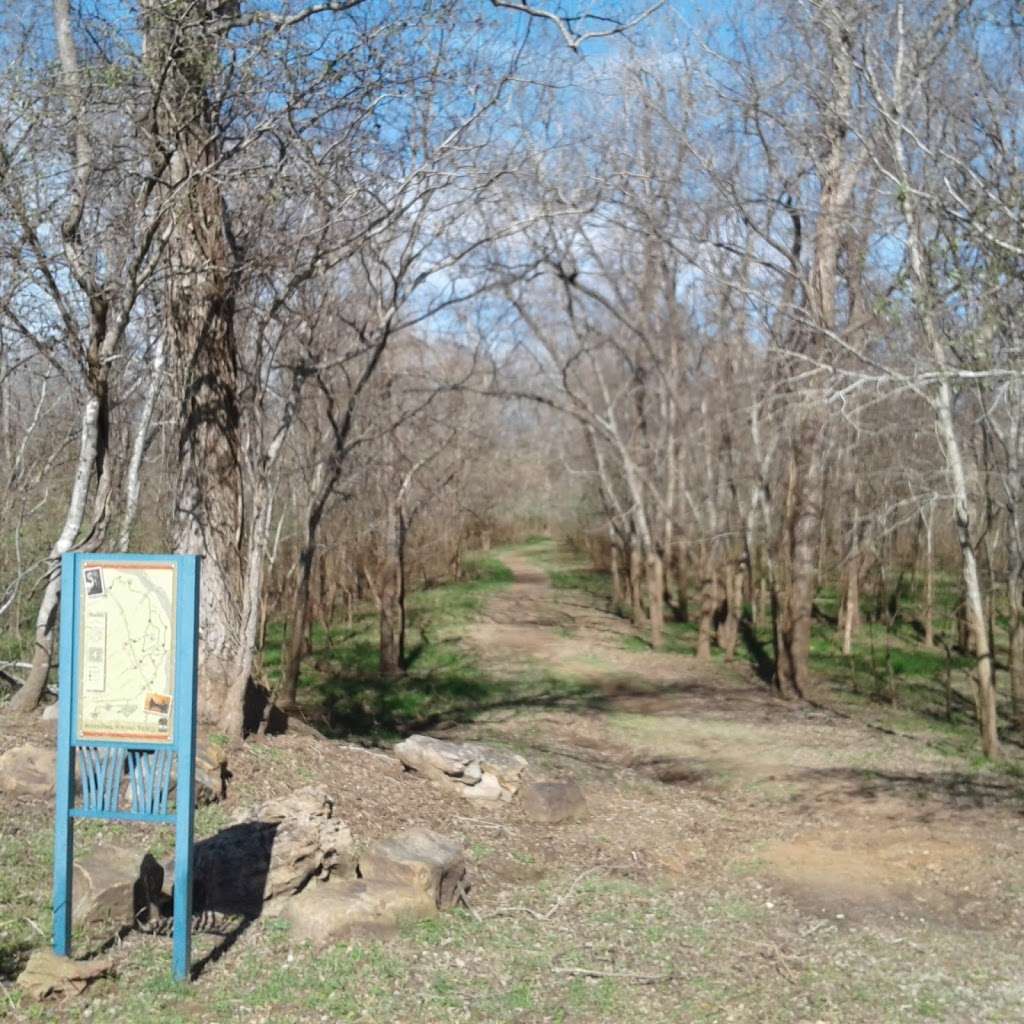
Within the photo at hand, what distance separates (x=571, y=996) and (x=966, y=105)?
971 centimetres

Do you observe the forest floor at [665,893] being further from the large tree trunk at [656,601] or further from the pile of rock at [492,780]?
the large tree trunk at [656,601]

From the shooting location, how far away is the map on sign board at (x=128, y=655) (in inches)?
201

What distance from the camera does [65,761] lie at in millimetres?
5145

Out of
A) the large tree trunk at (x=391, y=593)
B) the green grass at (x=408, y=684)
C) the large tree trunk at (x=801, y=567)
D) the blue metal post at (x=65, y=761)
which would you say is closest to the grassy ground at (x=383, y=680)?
the green grass at (x=408, y=684)

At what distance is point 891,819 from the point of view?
32.6ft

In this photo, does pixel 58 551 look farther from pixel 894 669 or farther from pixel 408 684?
pixel 894 669

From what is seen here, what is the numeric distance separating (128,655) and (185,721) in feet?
1.21

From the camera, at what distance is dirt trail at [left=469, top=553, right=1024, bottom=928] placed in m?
7.91

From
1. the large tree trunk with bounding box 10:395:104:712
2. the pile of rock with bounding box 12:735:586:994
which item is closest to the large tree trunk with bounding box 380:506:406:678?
the large tree trunk with bounding box 10:395:104:712

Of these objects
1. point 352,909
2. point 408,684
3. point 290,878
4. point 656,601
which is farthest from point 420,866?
point 656,601

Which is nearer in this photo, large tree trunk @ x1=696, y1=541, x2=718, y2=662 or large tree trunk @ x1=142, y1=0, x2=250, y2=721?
large tree trunk @ x1=142, y1=0, x2=250, y2=721

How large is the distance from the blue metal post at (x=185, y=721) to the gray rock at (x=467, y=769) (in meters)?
4.34

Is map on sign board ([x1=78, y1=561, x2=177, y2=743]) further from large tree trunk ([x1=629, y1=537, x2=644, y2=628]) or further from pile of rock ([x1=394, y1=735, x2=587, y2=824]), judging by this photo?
large tree trunk ([x1=629, y1=537, x2=644, y2=628])

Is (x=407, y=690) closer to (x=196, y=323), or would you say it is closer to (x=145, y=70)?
(x=196, y=323)
